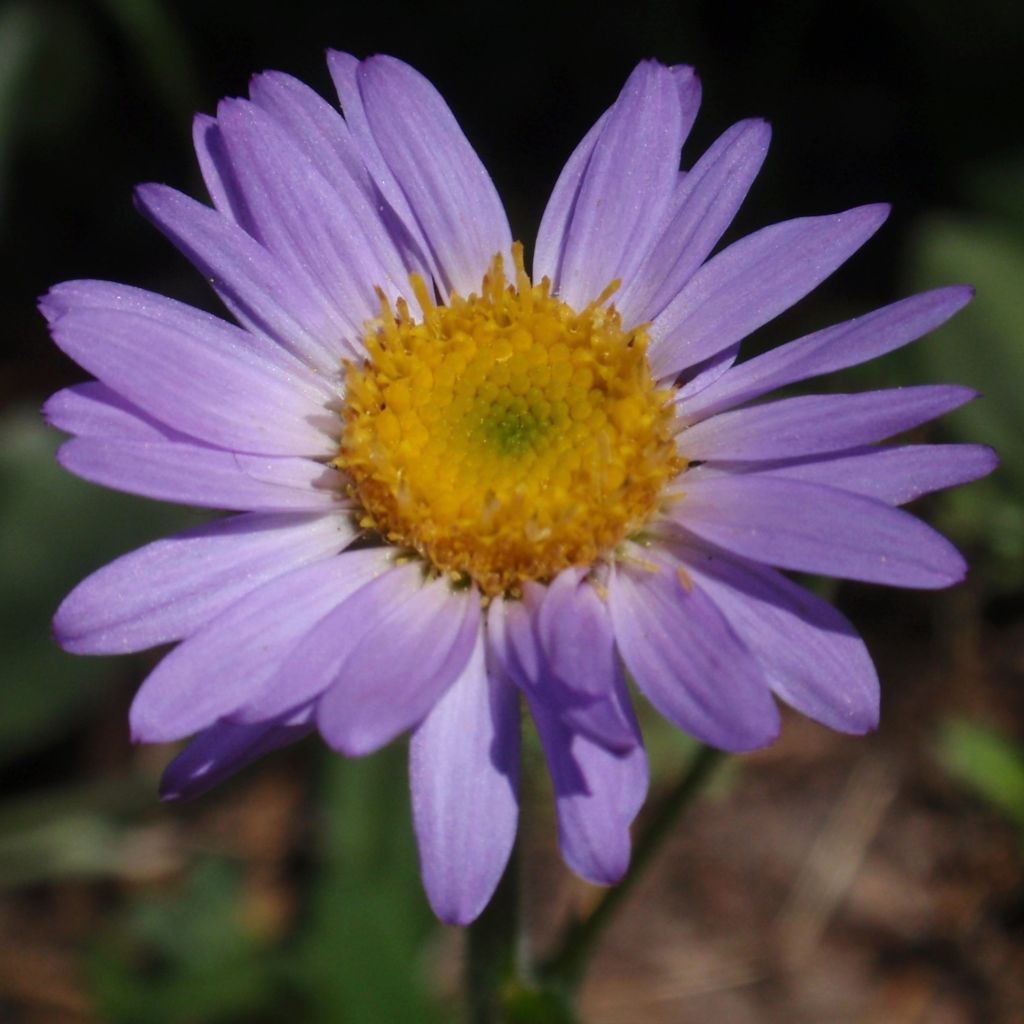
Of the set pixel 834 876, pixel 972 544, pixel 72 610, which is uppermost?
pixel 72 610

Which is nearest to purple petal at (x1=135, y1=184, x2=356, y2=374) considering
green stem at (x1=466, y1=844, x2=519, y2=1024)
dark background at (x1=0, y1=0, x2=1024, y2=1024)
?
green stem at (x1=466, y1=844, x2=519, y2=1024)

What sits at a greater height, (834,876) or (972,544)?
(972,544)

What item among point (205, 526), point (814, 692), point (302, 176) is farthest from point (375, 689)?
point (302, 176)

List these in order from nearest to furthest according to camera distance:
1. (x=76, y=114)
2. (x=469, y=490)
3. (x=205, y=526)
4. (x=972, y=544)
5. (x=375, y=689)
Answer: (x=375, y=689) < (x=205, y=526) < (x=469, y=490) < (x=972, y=544) < (x=76, y=114)

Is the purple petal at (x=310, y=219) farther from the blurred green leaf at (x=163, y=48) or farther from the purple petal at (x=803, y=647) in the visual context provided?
the blurred green leaf at (x=163, y=48)

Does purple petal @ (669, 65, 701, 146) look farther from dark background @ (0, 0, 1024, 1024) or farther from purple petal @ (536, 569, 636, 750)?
dark background @ (0, 0, 1024, 1024)

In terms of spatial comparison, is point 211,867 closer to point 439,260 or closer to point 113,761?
point 113,761
